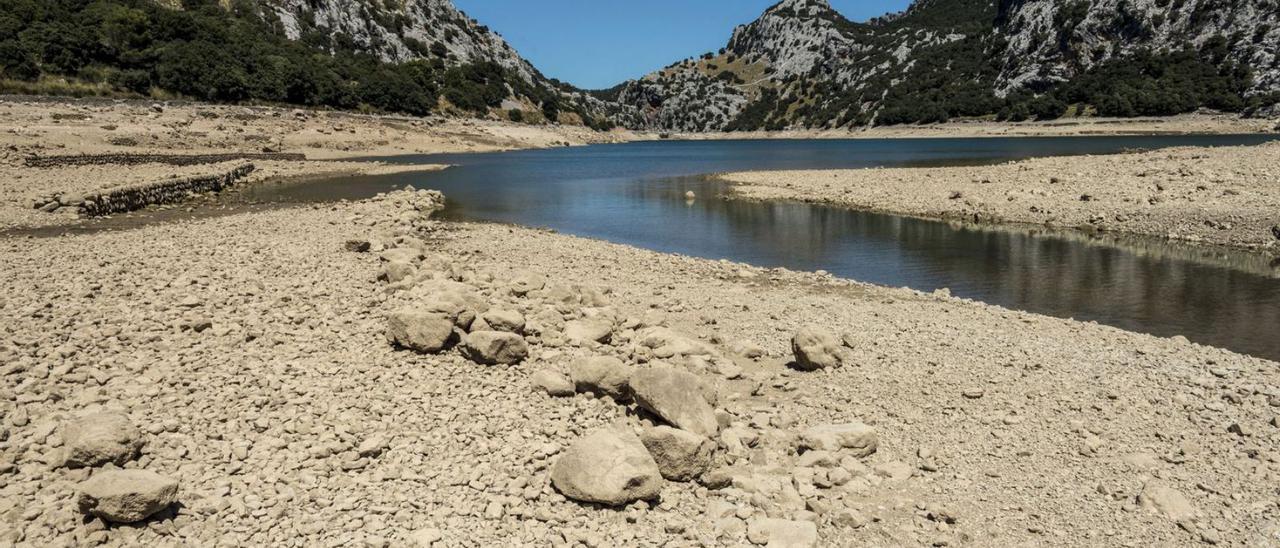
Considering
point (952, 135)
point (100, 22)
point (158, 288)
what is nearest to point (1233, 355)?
point (158, 288)

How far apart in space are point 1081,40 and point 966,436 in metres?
188

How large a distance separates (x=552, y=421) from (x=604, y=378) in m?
1.03

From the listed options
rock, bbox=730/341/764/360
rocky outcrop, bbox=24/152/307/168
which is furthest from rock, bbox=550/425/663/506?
rocky outcrop, bbox=24/152/307/168

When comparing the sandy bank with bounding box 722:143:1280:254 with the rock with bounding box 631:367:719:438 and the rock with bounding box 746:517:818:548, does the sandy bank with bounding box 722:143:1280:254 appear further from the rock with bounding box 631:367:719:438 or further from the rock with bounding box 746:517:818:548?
the rock with bounding box 746:517:818:548

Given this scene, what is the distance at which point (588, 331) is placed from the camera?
12.7 metres

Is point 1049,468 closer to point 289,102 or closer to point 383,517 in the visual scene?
point 383,517

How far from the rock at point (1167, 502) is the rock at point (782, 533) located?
3933 millimetres

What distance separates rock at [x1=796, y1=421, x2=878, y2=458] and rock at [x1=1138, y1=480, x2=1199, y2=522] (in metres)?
3.02

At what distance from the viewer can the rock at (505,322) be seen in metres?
12.1

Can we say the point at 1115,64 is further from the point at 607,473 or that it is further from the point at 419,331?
the point at 607,473

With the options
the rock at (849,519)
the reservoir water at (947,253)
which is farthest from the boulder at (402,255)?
the reservoir water at (947,253)

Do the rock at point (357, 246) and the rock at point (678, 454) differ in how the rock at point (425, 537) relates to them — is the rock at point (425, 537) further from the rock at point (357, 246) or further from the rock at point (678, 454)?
the rock at point (357, 246)

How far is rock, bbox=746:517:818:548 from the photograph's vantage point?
7.60 m

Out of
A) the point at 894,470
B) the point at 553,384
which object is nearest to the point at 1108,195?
the point at 894,470
